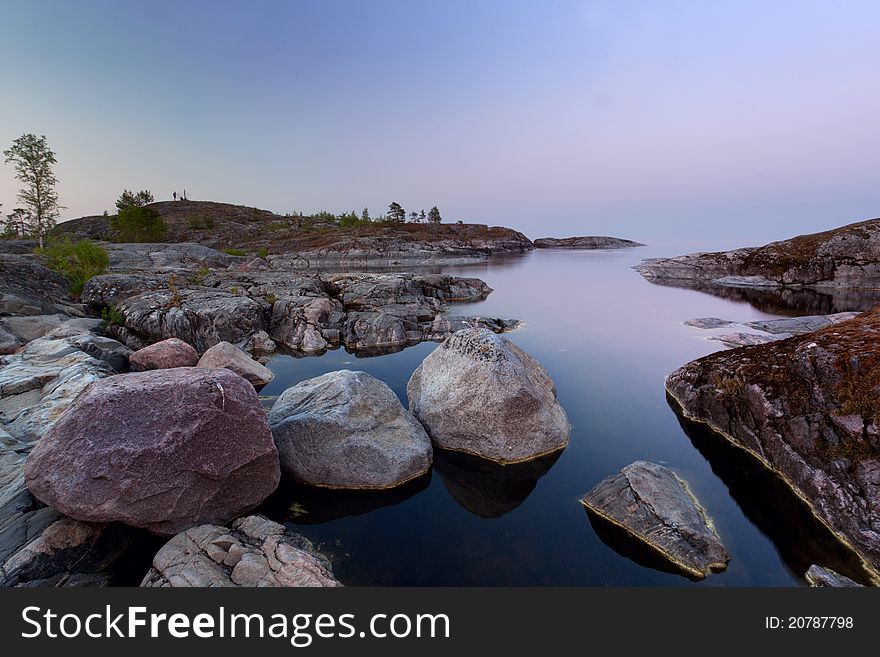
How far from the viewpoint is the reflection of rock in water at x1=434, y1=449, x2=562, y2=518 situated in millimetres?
8625

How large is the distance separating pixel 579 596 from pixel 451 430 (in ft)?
17.2

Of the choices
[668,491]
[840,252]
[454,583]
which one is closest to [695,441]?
[668,491]

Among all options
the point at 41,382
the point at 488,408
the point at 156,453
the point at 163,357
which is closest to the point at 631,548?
the point at 488,408

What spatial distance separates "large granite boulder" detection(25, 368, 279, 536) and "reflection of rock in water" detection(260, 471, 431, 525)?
0.95 m

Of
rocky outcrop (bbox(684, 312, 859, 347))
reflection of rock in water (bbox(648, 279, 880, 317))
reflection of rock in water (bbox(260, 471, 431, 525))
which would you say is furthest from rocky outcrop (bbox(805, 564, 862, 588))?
reflection of rock in water (bbox(648, 279, 880, 317))

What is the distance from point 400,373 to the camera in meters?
17.3

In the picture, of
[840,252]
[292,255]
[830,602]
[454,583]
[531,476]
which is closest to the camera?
[830,602]

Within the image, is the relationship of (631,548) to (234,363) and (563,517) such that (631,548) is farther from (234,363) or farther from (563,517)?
(234,363)

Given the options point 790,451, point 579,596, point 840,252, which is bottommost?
point 579,596

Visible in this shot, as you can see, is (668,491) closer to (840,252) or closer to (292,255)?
(840,252)

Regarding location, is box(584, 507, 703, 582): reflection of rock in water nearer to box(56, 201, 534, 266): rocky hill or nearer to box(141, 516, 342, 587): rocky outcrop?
box(141, 516, 342, 587): rocky outcrop

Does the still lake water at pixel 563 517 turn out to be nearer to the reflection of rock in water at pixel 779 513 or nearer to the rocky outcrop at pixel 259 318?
the reflection of rock in water at pixel 779 513

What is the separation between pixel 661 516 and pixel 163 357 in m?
17.1

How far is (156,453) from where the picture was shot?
6.29m
